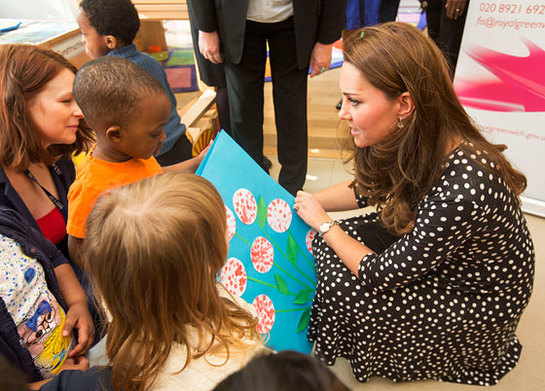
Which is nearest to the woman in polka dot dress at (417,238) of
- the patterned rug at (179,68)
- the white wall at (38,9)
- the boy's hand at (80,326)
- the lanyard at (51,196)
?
the boy's hand at (80,326)

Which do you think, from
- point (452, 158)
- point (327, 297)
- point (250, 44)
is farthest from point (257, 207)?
point (250, 44)

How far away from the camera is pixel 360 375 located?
4.08 ft

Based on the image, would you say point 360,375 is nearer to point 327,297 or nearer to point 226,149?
point 327,297

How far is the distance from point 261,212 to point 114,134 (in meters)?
0.47

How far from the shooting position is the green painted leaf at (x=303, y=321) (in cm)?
126

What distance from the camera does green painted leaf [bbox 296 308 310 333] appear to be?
126cm

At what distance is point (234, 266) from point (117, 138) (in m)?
0.47

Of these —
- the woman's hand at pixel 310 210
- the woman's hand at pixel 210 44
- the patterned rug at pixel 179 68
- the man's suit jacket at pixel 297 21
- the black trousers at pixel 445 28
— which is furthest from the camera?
the patterned rug at pixel 179 68

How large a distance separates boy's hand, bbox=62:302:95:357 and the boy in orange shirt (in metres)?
0.19

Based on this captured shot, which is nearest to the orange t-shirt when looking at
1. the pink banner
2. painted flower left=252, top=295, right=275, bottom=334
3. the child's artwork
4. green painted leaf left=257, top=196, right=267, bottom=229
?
the child's artwork

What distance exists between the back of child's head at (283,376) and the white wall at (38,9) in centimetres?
308

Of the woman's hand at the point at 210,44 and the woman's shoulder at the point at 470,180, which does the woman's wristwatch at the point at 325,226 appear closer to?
the woman's shoulder at the point at 470,180

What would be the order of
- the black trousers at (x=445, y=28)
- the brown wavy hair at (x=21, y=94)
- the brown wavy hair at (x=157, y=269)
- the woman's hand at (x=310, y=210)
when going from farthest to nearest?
the black trousers at (x=445, y=28) → the woman's hand at (x=310, y=210) → the brown wavy hair at (x=21, y=94) → the brown wavy hair at (x=157, y=269)

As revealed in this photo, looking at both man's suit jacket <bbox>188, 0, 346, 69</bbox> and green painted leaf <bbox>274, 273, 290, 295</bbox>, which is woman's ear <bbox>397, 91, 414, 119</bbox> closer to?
green painted leaf <bbox>274, 273, 290, 295</bbox>
